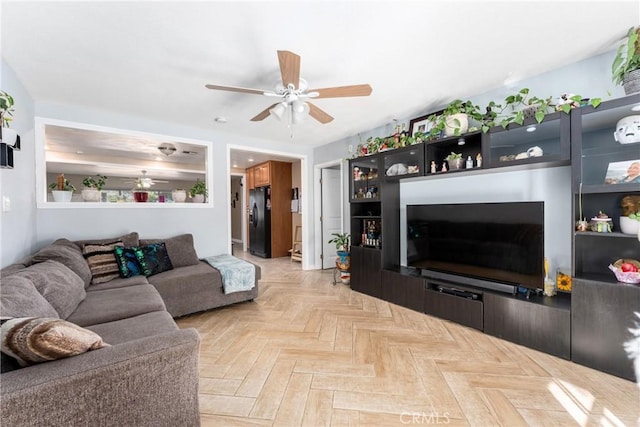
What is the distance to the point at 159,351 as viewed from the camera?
1.12 m

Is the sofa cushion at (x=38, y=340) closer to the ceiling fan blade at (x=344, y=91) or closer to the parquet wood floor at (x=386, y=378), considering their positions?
the parquet wood floor at (x=386, y=378)

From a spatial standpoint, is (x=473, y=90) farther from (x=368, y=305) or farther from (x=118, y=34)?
(x=118, y=34)

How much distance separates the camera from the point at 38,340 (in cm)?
96

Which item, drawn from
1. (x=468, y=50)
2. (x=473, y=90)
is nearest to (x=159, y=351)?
(x=468, y=50)

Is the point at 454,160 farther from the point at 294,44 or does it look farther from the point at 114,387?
the point at 114,387

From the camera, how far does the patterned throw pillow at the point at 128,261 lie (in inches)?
114

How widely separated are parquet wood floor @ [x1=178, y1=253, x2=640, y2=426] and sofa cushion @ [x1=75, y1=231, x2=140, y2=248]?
120cm

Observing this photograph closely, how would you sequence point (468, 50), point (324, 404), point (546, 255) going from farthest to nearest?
point (546, 255) → point (468, 50) → point (324, 404)

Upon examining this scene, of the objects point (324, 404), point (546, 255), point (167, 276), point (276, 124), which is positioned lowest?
point (324, 404)

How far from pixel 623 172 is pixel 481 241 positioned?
3.64ft

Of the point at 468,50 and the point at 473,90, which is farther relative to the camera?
the point at 473,90

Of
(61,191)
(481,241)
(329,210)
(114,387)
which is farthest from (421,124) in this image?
(61,191)

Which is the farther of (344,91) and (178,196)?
(178,196)

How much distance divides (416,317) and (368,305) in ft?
1.94
